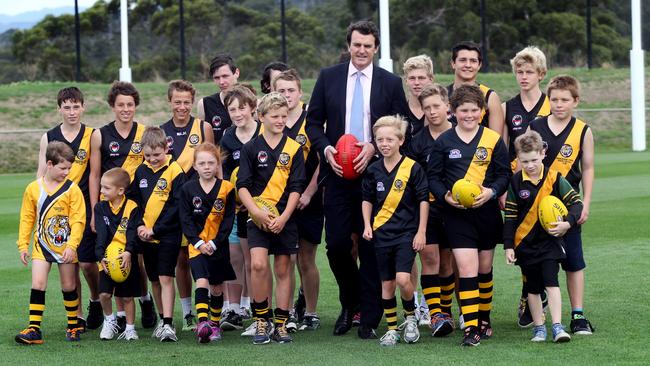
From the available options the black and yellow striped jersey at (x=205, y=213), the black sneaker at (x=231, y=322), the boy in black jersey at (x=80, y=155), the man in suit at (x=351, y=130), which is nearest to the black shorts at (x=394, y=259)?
the man in suit at (x=351, y=130)

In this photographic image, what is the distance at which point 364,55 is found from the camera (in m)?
8.27

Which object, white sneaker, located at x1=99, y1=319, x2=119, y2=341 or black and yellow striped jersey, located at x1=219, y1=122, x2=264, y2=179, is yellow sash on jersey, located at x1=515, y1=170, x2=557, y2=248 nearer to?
black and yellow striped jersey, located at x1=219, y1=122, x2=264, y2=179

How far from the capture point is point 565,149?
8.02 metres

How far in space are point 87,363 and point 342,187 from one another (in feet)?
7.19

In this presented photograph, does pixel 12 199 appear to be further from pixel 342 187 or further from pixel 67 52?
pixel 67 52

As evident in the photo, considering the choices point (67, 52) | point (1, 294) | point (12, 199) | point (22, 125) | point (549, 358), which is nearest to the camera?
point (549, 358)

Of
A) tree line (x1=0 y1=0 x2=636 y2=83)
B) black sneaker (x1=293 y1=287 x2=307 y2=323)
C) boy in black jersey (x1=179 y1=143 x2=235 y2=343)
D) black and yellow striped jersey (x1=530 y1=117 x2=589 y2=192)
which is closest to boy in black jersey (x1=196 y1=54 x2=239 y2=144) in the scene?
boy in black jersey (x1=179 y1=143 x2=235 y2=343)

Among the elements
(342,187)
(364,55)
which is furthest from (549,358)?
(364,55)

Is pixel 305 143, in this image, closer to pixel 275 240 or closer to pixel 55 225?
pixel 275 240

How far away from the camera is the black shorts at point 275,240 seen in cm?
818

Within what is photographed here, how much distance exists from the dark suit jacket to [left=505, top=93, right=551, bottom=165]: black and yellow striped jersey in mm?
787

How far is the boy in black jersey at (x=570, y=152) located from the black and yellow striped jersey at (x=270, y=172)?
5.74 feet

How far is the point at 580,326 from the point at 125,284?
3.31m

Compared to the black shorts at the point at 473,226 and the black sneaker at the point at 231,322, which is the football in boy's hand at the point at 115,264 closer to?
the black sneaker at the point at 231,322
